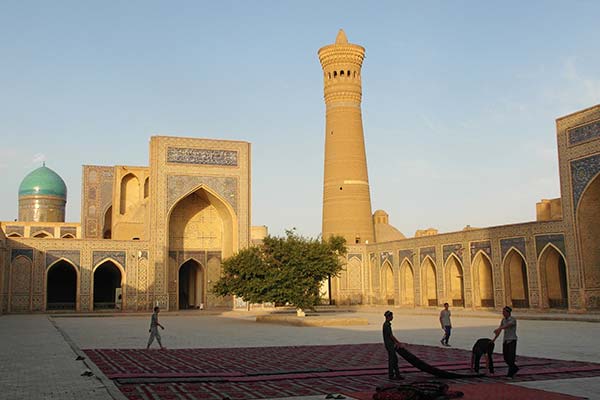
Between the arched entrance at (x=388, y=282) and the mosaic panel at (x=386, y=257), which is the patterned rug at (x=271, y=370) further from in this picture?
the arched entrance at (x=388, y=282)

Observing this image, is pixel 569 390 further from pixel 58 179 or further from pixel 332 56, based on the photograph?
pixel 58 179

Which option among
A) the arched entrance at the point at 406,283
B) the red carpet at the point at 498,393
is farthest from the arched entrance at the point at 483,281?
the red carpet at the point at 498,393

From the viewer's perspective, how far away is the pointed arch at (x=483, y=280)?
2372 cm

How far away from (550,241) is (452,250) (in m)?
4.90

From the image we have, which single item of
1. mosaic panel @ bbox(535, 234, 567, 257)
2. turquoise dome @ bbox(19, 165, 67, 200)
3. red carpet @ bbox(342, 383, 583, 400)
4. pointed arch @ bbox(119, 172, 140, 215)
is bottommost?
red carpet @ bbox(342, 383, 583, 400)

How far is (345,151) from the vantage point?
1264 inches

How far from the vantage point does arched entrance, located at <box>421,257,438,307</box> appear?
26.8m

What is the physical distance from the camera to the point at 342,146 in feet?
106

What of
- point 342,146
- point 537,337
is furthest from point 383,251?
point 537,337

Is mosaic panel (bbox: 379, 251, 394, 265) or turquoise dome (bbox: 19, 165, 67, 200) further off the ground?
turquoise dome (bbox: 19, 165, 67, 200)

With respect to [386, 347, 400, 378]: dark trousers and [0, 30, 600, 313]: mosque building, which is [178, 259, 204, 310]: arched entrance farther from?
[386, 347, 400, 378]: dark trousers

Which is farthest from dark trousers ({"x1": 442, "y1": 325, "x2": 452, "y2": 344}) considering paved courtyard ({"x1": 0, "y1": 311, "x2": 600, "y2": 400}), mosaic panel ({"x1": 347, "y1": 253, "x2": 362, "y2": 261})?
mosaic panel ({"x1": 347, "y1": 253, "x2": 362, "y2": 261})

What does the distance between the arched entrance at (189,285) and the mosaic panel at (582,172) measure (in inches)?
632

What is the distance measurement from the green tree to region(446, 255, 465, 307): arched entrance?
6918mm
